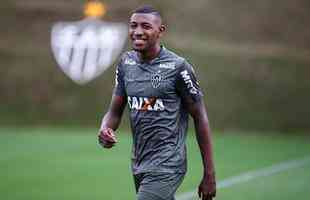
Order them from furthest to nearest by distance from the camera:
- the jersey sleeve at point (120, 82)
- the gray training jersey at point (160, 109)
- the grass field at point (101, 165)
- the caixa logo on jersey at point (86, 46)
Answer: the caixa logo on jersey at point (86, 46) < the grass field at point (101, 165) < the jersey sleeve at point (120, 82) < the gray training jersey at point (160, 109)

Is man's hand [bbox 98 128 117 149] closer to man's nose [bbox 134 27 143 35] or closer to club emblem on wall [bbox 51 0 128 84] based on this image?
man's nose [bbox 134 27 143 35]

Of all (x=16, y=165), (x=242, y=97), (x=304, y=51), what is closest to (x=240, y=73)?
(x=242, y=97)

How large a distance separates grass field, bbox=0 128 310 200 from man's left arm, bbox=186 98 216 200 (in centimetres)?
594

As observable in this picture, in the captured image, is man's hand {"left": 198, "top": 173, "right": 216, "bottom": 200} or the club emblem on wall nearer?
man's hand {"left": 198, "top": 173, "right": 216, "bottom": 200}

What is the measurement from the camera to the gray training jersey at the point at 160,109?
6.81m

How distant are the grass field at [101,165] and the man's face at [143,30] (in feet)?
20.0

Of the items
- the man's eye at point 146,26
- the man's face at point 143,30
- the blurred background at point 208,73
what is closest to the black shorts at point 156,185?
the man's face at point 143,30

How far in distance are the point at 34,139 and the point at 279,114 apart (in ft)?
27.0

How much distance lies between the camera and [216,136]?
77.4 feet

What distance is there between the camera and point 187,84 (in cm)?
679

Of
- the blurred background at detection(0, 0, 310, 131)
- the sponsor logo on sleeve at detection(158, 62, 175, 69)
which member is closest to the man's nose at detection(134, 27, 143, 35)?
the sponsor logo on sleeve at detection(158, 62, 175, 69)

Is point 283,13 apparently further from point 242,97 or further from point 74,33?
point 74,33

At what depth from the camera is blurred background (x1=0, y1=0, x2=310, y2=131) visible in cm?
2656

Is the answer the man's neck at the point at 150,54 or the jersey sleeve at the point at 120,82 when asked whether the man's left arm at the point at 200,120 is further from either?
the jersey sleeve at the point at 120,82
